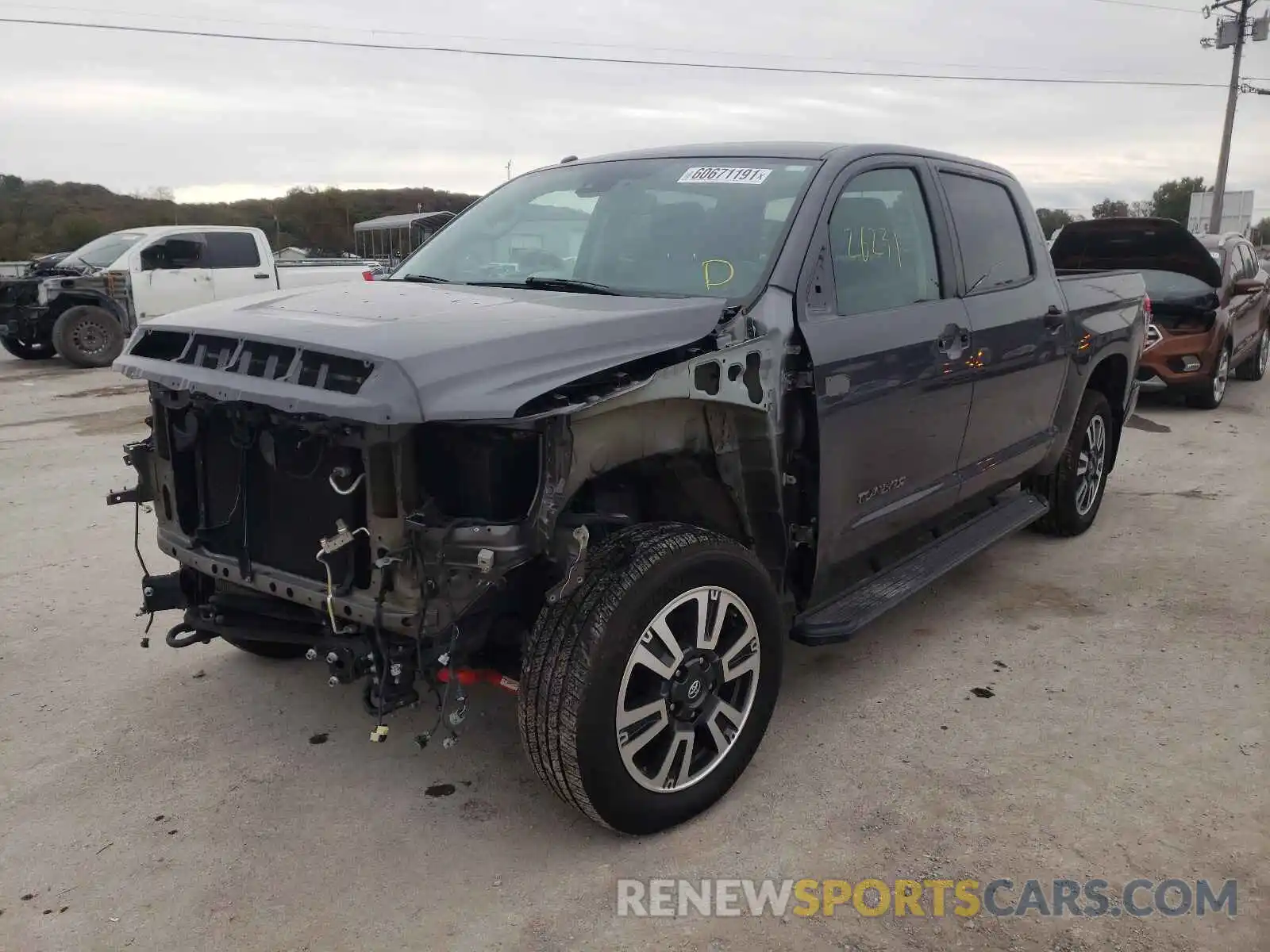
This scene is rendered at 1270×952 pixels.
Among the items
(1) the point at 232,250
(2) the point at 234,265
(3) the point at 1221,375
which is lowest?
(3) the point at 1221,375

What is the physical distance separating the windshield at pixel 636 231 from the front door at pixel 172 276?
11.1 m

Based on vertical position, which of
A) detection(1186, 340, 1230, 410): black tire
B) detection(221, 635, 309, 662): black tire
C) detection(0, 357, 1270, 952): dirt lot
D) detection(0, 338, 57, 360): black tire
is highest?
detection(0, 338, 57, 360): black tire

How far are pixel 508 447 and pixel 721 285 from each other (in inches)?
42.7

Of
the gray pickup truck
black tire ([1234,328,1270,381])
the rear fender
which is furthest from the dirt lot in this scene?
black tire ([1234,328,1270,381])

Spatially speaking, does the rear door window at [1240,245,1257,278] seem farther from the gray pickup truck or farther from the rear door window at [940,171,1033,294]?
the gray pickup truck

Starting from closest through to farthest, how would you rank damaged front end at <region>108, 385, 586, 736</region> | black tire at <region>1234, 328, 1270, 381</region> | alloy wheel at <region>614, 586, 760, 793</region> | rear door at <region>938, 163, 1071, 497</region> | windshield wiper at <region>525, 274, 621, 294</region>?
damaged front end at <region>108, 385, 586, 736</region> → alloy wheel at <region>614, 586, 760, 793</region> → windshield wiper at <region>525, 274, 621, 294</region> → rear door at <region>938, 163, 1071, 497</region> → black tire at <region>1234, 328, 1270, 381</region>

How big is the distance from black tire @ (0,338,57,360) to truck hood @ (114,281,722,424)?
13.4 m

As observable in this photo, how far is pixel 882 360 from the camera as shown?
136 inches

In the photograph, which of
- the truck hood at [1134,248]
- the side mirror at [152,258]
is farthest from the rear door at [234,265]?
the truck hood at [1134,248]

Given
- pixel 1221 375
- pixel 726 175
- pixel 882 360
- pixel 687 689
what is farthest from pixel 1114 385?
pixel 1221 375

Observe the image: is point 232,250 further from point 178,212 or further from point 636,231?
point 178,212

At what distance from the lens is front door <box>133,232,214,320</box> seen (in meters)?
13.6

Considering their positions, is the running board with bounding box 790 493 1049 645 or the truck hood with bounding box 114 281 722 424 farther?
the running board with bounding box 790 493 1049 645

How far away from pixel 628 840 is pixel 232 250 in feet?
43.5
